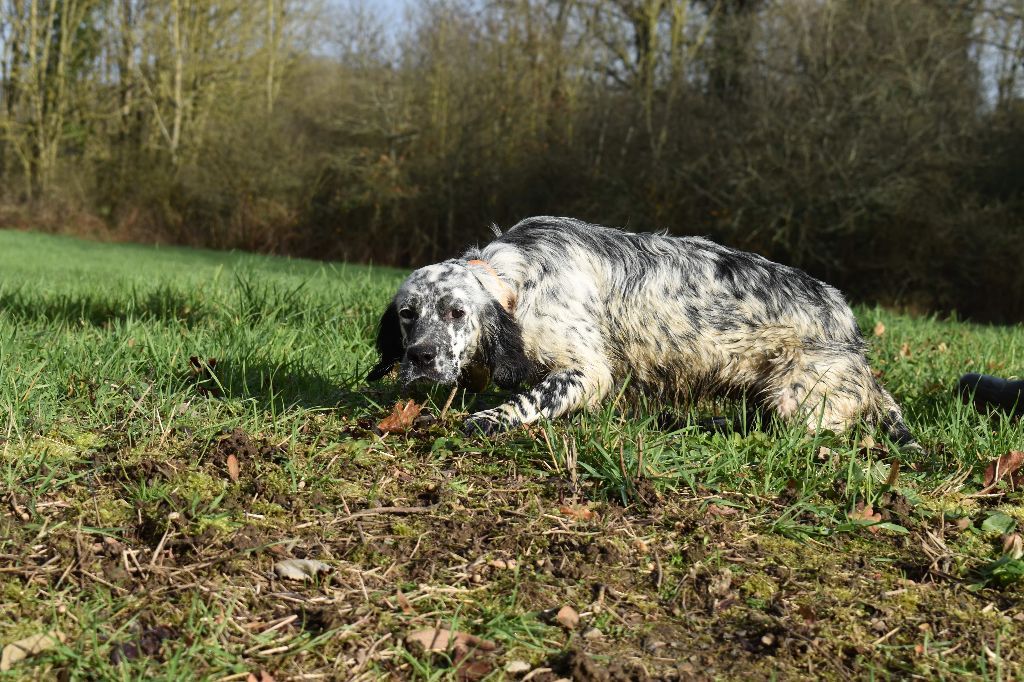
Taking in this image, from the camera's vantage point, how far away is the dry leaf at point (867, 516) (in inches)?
127

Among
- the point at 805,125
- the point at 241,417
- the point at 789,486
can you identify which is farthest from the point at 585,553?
the point at 805,125

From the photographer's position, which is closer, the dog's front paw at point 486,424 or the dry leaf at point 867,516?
the dry leaf at point 867,516

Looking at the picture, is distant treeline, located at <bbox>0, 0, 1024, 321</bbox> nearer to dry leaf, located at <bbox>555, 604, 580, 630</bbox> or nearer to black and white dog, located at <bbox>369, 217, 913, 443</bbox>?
black and white dog, located at <bbox>369, 217, 913, 443</bbox>

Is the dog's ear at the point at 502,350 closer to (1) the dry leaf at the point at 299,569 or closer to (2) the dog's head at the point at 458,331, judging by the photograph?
(2) the dog's head at the point at 458,331

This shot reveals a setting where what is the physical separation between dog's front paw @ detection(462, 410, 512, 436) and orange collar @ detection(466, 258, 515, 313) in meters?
0.58

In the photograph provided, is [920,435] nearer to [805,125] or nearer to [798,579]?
[798,579]

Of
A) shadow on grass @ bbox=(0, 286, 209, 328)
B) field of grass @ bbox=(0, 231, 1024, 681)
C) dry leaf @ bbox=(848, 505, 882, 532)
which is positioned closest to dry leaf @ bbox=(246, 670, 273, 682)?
field of grass @ bbox=(0, 231, 1024, 681)

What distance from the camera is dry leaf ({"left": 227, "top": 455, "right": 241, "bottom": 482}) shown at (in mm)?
3264

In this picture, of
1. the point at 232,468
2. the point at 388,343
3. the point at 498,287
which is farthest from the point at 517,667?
the point at 388,343

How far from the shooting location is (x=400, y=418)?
12.9 feet

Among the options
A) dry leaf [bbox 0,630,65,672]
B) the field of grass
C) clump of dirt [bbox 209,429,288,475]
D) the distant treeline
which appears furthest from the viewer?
the distant treeline

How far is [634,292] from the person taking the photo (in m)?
4.57

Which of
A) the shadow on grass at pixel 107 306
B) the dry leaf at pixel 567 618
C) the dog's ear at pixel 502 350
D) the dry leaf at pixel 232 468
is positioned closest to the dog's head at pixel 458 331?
the dog's ear at pixel 502 350

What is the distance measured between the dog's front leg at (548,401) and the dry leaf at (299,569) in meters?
1.19
